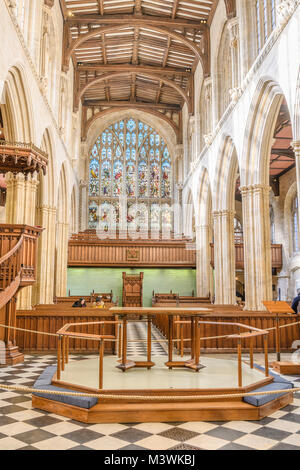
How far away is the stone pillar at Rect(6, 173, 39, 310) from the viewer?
10.7 meters

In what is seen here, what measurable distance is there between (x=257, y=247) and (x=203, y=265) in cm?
752

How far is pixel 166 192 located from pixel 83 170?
5610 mm

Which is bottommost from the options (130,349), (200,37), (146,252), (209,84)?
(130,349)

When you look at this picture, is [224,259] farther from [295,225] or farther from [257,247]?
[295,225]

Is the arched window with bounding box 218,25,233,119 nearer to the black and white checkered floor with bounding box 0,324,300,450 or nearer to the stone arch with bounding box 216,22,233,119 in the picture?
the stone arch with bounding box 216,22,233,119

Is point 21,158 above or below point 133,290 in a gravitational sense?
above

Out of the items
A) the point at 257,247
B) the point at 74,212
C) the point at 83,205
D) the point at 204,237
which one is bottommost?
the point at 257,247

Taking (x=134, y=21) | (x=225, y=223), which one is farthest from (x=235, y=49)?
(x=225, y=223)

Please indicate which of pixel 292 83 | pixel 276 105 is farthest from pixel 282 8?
pixel 276 105

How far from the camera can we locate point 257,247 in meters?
11.5

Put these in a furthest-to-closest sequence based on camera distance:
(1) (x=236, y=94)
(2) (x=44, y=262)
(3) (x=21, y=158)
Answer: (2) (x=44, y=262), (1) (x=236, y=94), (3) (x=21, y=158)

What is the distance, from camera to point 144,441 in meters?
3.40

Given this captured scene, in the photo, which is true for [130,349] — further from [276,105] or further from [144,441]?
[276,105]

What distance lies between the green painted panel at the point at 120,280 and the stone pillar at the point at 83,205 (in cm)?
573
